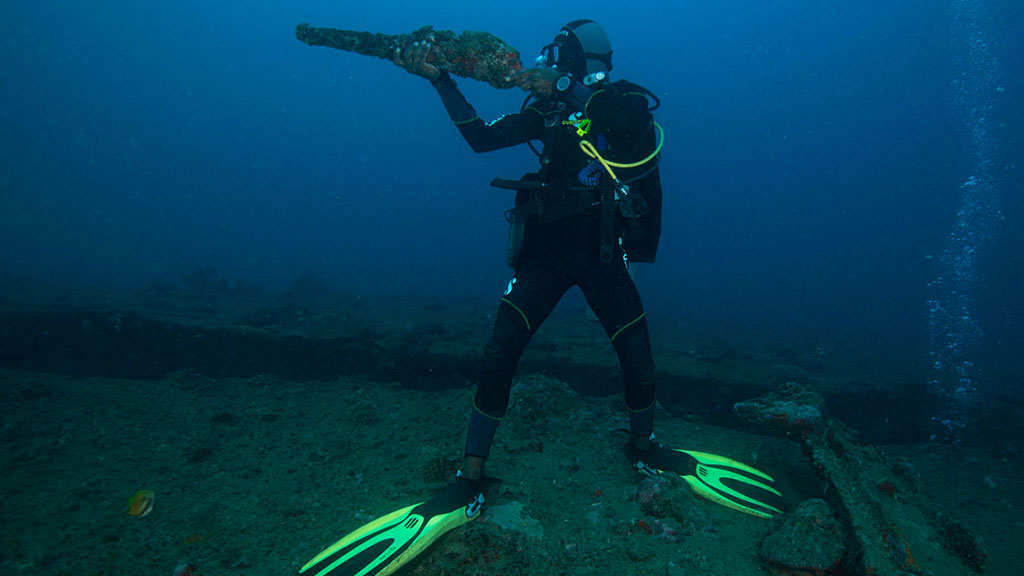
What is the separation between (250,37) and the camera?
15350 cm

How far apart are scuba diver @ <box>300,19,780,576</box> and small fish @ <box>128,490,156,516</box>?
1723 millimetres

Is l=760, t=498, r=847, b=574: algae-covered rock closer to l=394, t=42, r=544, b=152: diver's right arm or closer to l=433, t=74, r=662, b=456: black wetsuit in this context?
l=433, t=74, r=662, b=456: black wetsuit

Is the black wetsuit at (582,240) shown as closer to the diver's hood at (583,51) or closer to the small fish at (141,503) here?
the diver's hood at (583,51)

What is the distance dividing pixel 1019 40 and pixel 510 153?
97.9m

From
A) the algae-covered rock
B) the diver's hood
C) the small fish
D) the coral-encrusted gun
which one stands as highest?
the diver's hood

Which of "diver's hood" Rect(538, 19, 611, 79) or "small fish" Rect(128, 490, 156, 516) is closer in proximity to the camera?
"small fish" Rect(128, 490, 156, 516)

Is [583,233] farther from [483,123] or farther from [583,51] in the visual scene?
[583,51]

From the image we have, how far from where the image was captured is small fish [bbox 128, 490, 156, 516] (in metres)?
2.77

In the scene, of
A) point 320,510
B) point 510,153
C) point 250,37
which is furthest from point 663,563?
point 250,37

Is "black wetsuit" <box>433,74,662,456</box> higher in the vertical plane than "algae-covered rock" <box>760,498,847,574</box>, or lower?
higher

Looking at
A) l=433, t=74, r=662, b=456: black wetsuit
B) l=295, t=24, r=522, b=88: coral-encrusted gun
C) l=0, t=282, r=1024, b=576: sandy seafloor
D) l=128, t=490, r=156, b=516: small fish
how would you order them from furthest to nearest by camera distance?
l=295, t=24, r=522, b=88: coral-encrusted gun
l=433, t=74, r=662, b=456: black wetsuit
l=128, t=490, r=156, b=516: small fish
l=0, t=282, r=1024, b=576: sandy seafloor

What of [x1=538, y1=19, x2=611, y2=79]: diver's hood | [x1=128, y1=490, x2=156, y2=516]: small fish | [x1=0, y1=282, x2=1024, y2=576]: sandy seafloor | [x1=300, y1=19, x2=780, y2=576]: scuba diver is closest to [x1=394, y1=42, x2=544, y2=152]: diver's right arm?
[x1=300, y1=19, x2=780, y2=576]: scuba diver

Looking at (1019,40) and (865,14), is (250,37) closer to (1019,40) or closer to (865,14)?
(865,14)

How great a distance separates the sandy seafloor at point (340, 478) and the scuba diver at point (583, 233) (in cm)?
29
